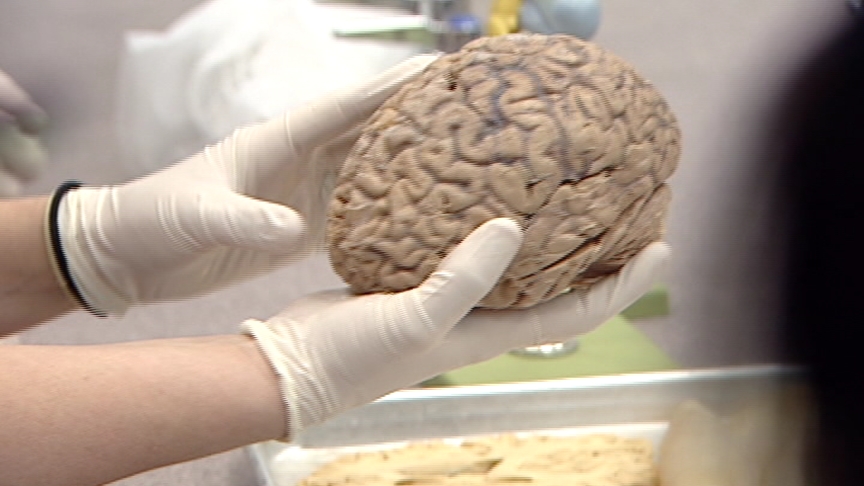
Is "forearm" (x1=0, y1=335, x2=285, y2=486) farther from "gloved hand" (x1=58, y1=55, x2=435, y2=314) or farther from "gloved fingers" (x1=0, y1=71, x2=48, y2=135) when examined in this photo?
"gloved fingers" (x1=0, y1=71, x2=48, y2=135)

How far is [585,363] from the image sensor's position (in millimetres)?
1414

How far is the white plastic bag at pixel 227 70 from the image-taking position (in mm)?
2203

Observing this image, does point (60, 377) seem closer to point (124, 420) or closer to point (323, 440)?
point (124, 420)

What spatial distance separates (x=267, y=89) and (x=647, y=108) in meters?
1.41

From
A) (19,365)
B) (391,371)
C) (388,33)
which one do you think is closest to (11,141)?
(19,365)

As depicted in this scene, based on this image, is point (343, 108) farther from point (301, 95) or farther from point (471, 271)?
point (301, 95)

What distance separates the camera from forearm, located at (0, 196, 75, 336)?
113cm

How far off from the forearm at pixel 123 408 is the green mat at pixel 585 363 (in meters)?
0.51

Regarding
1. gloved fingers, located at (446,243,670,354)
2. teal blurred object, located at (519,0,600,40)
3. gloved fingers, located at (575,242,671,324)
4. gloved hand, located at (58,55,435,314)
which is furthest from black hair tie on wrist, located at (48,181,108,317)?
teal blurred object, located at (519,0,600,40)

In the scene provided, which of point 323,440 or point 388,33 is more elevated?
point 388,33

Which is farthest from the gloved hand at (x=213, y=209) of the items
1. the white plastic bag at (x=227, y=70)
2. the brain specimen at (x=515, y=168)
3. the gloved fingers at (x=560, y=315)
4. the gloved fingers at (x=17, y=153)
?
the white plastic bag at (x=227, y=70)

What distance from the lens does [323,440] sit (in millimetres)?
1214

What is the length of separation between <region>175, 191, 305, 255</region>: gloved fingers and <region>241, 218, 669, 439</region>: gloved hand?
7 centimetres

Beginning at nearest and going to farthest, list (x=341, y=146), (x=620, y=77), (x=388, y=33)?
(x=620, y=77) < (x=341, y=146) < (x=388, y=33)
